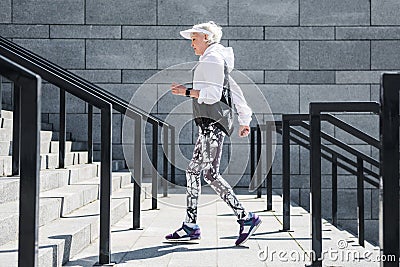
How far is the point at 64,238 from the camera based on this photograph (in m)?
4.17

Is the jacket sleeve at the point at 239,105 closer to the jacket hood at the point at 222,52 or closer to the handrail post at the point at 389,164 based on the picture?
the jacket hood at the point at 222,52

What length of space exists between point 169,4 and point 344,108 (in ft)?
24.6

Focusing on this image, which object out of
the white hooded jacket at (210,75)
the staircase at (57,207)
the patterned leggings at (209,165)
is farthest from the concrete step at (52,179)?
the white hooded jacket at (210,75)

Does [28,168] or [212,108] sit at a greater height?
[212,108]

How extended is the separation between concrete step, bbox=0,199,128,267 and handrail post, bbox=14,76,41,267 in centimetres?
76

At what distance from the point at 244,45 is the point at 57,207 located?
6.65m

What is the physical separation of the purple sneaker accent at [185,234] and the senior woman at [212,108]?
0.12m

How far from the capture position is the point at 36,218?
2637 millimetres

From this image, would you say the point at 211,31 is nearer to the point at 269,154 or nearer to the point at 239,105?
the point at 239,105

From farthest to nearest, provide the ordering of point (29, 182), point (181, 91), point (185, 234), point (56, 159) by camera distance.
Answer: point (56, 159) < point (185, 234) < point (181, 91) < point (29, 182)

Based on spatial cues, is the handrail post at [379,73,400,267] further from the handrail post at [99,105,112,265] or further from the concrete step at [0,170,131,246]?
the concrete step at [0,170,131,246]

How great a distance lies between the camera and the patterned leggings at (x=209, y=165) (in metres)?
5.09

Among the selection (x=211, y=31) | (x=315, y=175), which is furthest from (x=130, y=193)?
(x=315, y=175)

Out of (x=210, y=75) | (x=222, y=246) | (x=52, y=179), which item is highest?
(x=210, y=75)
